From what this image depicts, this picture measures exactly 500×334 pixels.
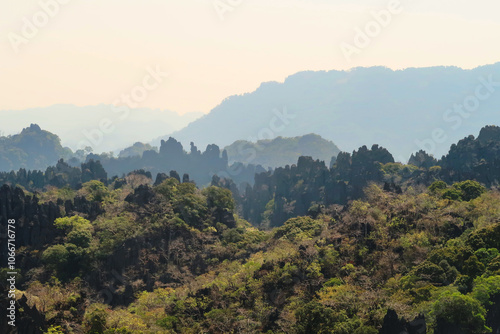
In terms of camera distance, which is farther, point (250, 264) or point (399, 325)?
point (250, 264)

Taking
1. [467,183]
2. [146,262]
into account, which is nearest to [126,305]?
[146,262]

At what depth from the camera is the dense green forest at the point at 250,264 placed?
40188 millimetres

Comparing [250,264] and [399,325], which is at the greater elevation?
[250,264]

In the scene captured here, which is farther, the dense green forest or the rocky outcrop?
the dense green forest

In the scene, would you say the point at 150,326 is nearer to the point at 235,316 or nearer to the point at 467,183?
the point at 235,316

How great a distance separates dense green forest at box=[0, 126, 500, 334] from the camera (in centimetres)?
4019

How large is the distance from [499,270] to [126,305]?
37.7 m

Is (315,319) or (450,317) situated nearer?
(450,317)

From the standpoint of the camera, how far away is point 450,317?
36281mm

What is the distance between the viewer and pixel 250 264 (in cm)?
5888

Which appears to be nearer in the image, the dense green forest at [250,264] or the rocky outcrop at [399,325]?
the rocky outcrop at [399,325]

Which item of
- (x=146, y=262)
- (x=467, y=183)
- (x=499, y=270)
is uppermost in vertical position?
(x=467, y=183)

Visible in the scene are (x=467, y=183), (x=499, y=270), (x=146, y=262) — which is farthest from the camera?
(x=467, y=183)

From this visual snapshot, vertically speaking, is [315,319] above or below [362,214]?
below
